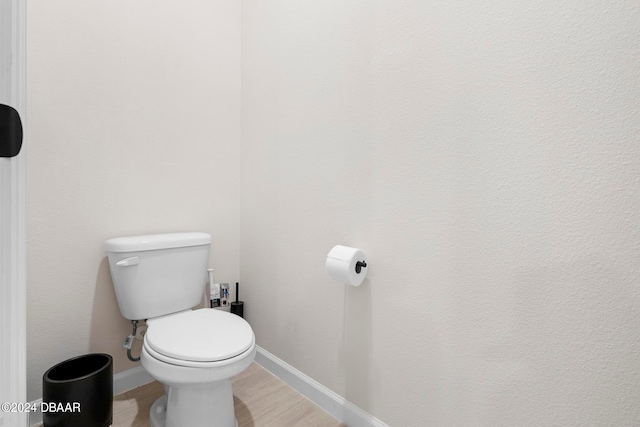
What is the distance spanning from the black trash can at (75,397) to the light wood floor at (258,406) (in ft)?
0.42

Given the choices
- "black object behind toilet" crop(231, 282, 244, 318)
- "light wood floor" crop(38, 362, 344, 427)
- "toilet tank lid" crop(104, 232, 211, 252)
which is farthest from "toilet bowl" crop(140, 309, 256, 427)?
"black object behind toilet" crop(231, 282, 244, 318)

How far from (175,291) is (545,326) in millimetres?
1418

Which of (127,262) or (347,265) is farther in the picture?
(127,262)

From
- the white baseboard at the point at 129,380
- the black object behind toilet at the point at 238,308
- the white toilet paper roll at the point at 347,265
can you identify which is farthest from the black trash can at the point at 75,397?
the white toilet paper roll at the point at 347,265

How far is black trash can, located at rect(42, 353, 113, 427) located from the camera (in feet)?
3.66

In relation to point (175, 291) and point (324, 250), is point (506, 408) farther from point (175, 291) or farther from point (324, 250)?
point (175, 291)

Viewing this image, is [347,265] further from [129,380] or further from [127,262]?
[129,380]

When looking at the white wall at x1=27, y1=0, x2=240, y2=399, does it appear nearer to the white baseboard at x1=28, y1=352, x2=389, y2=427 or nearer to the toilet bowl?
the white baseboard at x1=28, y1=352, x2=389, y2=427

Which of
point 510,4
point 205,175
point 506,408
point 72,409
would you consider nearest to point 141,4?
point 205,175

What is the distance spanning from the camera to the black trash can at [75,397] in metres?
1.11

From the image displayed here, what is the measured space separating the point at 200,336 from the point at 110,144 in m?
0.95

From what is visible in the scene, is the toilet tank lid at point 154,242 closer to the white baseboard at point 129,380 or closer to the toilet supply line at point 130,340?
the toilet supply line at point 130,340

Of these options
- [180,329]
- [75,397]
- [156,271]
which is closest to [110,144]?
[156,271]

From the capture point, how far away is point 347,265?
1.15 m
